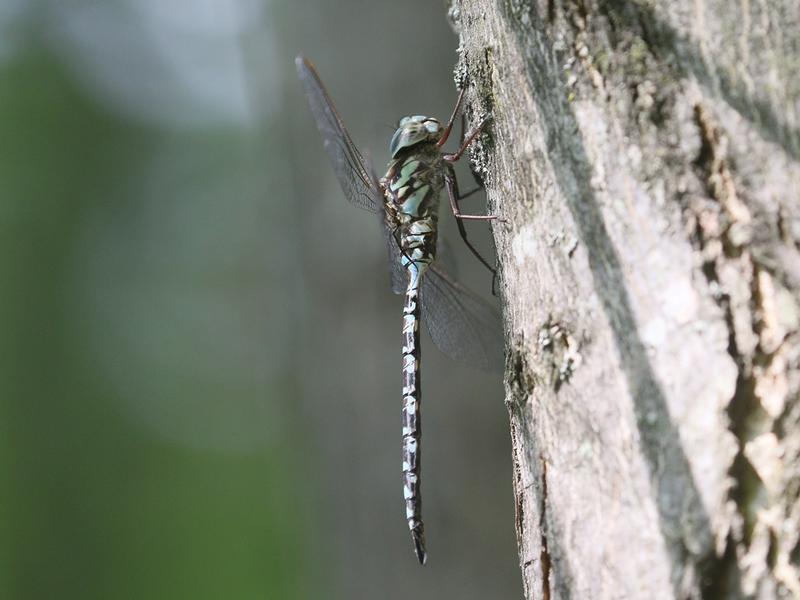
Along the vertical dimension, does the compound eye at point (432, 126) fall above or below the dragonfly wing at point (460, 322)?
above

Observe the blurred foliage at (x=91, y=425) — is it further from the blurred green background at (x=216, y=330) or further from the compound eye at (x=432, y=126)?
the compound eye at (x=432, y=126)

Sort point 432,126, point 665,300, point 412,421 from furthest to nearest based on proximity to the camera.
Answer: point 432,126 → point 412,421 → point 665,300

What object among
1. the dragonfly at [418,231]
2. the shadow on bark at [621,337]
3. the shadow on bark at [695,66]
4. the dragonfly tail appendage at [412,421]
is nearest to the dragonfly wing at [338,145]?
the dragonfly at [418,231]

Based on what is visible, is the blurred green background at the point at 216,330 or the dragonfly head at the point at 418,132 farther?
the blurred green background at the point at 216,330

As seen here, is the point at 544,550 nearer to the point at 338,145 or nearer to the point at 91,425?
the point at 338,145

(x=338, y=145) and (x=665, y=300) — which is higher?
(x=338, y=145)

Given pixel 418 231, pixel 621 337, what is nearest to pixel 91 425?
pixel 418 231
